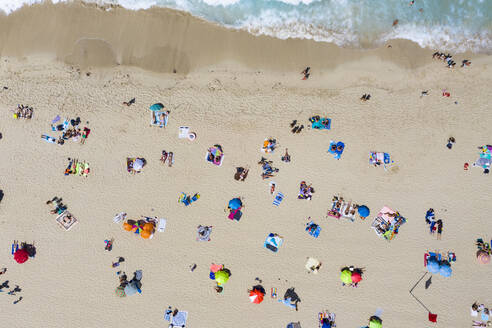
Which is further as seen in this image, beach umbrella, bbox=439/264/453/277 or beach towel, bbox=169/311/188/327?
beach towel, bbox=169/311/188/327

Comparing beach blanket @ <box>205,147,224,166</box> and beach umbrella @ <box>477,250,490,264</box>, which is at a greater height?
beach blanket @ <box>205,147,224,166</box>

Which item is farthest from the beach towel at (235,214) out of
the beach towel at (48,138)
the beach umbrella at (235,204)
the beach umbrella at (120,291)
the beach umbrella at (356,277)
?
the beach towel at (48,138)

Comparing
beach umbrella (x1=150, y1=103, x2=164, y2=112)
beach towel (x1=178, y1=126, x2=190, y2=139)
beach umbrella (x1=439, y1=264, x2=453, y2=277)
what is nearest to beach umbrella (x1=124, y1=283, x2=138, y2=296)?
beach towel (x1=178, y1=126, x2=190, y2=139)

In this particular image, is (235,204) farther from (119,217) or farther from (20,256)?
(20,256)

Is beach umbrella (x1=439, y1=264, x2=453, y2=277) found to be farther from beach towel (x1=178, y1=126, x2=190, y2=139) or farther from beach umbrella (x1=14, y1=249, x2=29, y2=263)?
beach umbrella (x1=14, y1=249, x2=29, y2=263)

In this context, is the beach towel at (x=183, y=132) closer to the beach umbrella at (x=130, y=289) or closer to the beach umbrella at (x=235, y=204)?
the beach umbrella at (x=235, y=204)

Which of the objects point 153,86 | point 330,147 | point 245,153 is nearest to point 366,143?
point 330,147

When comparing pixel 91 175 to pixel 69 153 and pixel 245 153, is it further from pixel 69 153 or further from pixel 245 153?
pixel 245 153

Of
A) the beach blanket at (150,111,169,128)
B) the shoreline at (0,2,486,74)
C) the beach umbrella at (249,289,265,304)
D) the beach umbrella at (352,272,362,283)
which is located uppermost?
the shoreline at (0,2,486,74)
